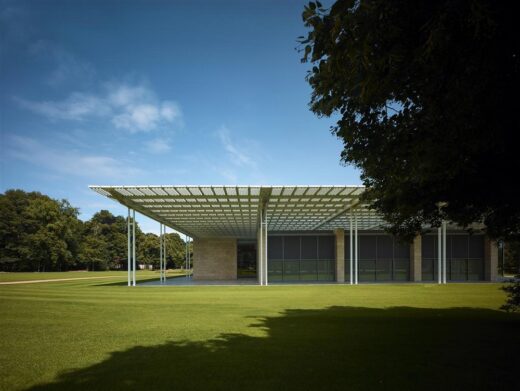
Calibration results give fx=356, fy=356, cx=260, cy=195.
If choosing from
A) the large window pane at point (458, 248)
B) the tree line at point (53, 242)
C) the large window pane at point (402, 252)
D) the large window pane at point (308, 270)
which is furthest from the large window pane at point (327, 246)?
the tree line at point (53, 242)

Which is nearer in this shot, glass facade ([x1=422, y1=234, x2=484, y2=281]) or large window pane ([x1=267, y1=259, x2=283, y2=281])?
glass facade ([x1=422, y1=234, x2=484, y2=281])

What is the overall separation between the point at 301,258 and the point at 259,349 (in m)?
31.2

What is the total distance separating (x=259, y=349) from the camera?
24.8 ft

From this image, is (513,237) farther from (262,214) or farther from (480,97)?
(262,214)

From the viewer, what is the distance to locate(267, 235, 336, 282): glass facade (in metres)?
37.8

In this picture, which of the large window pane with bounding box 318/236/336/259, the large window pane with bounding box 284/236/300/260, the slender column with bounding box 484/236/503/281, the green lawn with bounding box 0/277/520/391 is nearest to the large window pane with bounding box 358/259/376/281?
the large window pane with bounding box 318/236/336/259

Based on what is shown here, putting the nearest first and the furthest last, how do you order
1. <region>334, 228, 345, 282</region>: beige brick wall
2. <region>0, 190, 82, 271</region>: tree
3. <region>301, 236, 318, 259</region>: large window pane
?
<region>334, 228, 345, 282</region>: beige brick wall
<region>301, 236, 318, 259</region>: large window pane
<region>0, 190, 82, 271</region>: tree

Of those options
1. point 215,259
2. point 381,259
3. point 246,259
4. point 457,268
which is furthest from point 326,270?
point 215,259

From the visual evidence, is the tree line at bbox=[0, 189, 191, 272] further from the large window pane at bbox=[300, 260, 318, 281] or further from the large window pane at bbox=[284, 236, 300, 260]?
the large window pane at bbox=[300, 260, 318, 281]

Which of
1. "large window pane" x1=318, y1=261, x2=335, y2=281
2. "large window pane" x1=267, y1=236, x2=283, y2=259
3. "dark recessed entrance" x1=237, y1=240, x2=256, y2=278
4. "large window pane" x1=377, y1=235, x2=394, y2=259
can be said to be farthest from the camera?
"dark recessed entrance" x1=237, y1=240, x2=256, y2=278

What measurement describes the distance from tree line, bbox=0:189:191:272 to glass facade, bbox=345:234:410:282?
191 ft

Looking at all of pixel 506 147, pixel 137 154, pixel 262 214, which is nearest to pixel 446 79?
pixel 506 147

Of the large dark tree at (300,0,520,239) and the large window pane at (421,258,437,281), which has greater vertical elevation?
the large dark tree at (300,0,520,239)

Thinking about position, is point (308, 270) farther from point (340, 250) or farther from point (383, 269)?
point (383, 269)
